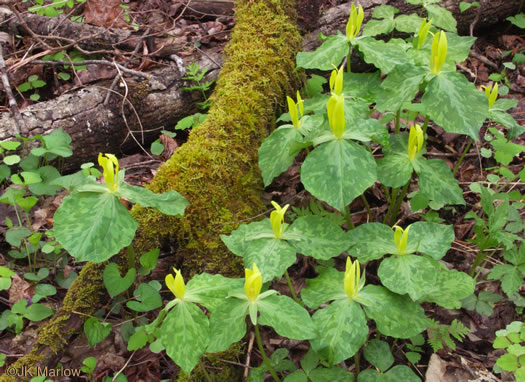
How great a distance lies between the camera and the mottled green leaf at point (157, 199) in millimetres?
A: 1862

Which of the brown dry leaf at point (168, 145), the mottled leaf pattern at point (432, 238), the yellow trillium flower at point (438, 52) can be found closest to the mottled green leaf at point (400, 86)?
the yellow trillium flower at point (438, 52)

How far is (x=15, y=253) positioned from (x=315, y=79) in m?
2.17

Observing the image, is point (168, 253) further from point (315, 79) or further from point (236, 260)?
point (315, 79)

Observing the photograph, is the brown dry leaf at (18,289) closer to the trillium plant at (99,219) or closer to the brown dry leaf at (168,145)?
the trillium plant at (99,219)

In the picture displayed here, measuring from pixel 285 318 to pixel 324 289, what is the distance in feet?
1.01

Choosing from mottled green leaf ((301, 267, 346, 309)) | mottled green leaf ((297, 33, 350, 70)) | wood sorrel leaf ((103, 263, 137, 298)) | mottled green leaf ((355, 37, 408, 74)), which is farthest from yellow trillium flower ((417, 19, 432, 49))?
wood sorrel leaf ((103, 263, 137, 298))

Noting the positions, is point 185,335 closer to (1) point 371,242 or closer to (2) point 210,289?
(2) point 210,289

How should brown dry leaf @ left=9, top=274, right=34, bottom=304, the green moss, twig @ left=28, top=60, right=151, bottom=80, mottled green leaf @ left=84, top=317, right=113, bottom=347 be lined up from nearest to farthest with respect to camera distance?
mottled green leaf @ left=84, top=317, right=113, bottom=347, the green moss, brown dry leaf @ left=9, top=274, right=34, bottom=304, twig @ left=28, top=60, right=151, bottom=80

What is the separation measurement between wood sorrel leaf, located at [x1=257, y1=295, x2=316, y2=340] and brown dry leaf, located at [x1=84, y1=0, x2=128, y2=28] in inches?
135

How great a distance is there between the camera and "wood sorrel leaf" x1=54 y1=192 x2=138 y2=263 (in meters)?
1.69

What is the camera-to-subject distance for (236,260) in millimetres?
2184

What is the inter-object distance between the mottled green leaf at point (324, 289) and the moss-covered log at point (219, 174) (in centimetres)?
47

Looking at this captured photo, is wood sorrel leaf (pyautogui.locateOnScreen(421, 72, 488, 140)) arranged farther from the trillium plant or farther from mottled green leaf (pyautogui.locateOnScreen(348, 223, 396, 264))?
the trillium plant

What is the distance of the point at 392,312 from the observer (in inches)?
69.1
